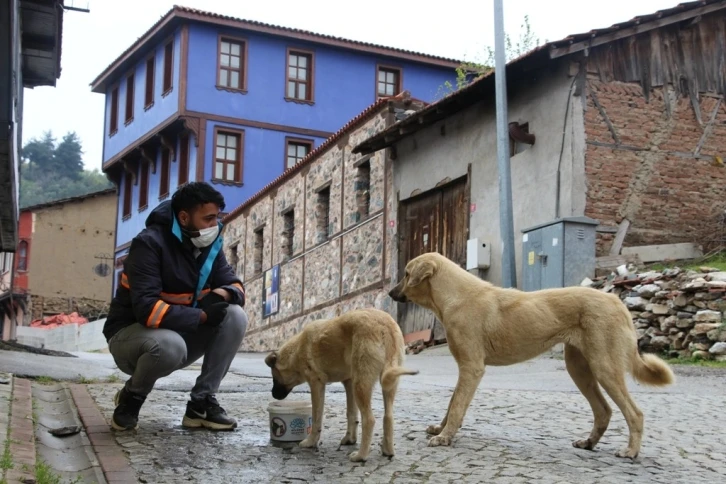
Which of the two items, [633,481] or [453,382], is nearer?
[633,481]

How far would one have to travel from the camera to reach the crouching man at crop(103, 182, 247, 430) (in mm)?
5539

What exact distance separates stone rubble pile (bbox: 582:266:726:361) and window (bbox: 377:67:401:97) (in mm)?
20594

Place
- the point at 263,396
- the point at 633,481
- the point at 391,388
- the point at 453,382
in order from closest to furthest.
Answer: the point at 633,481 < the point at 391,388 < the point at 263,396 < the point at 453,382

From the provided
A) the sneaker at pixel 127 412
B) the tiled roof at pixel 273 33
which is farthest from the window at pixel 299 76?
the sneaker at pixel 127 412

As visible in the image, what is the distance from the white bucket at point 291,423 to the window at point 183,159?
26.6 metres

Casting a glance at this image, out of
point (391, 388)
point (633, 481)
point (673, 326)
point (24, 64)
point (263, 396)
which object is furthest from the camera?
point (24, 64)

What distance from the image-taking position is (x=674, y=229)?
637 inches

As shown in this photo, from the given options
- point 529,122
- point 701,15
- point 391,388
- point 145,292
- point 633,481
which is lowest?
point 633,481

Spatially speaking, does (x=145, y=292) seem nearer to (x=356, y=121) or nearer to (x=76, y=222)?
(x=356, y=121)

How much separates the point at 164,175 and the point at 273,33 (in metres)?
6.68

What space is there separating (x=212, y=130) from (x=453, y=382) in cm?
2190

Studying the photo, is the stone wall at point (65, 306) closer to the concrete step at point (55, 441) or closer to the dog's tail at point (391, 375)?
the concrete step at point (55, 441)

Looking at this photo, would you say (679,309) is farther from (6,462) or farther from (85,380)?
(6,462)

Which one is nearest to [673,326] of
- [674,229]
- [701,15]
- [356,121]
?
[674,229]
